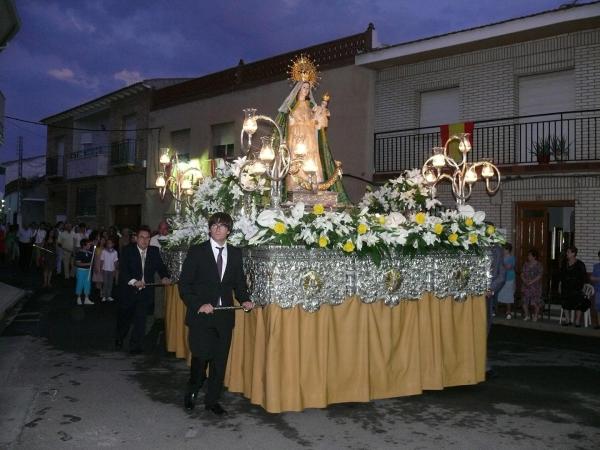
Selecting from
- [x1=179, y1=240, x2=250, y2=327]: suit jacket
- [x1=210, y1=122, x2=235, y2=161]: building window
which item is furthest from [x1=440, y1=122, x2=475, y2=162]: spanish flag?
[x1=179, y1=240, x2=250, y2=327]: suit jacket

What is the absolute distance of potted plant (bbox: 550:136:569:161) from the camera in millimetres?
15133

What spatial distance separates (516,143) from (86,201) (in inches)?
859

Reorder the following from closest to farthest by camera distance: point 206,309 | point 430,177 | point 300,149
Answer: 1. point 206,309
2. point 300,149
3. point 430,177

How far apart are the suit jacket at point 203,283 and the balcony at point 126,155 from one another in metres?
21.8

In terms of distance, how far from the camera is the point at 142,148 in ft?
87.0

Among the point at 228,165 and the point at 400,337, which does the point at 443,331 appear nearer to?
the point at 400,337

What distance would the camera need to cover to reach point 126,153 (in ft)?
88.5

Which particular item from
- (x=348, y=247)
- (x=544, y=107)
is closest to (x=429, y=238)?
(x=348, y=247)

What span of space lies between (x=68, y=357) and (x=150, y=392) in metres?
2.39

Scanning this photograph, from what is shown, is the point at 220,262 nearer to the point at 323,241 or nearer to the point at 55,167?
the point at 323,241

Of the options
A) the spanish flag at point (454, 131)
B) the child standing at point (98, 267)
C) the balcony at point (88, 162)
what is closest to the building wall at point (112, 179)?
the balcony at point (88, 162)

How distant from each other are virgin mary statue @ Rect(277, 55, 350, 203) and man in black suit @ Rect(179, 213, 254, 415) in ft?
14.0

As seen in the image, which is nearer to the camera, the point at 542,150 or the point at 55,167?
the point at 542,150

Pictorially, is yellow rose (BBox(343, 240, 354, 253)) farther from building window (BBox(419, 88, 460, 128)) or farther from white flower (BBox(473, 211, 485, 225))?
building window (BBox(419, 88, 460, 128))
